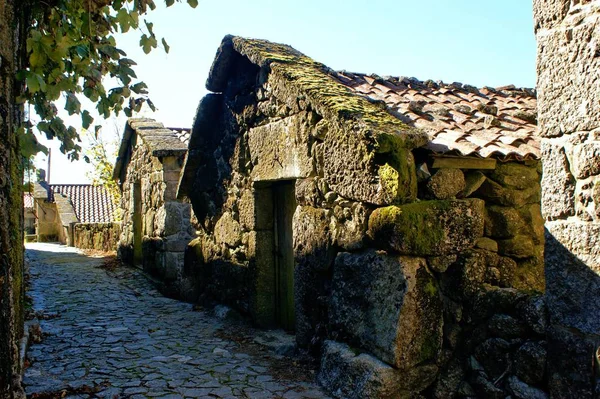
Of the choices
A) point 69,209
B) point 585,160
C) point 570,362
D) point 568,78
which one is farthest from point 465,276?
point 69,209

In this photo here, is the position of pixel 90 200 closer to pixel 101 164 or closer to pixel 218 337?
pixel 101 164

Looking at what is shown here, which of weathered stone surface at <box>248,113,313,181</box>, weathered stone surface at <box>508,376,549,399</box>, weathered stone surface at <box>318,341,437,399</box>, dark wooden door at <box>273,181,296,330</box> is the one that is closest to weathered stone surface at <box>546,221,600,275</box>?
weathered stone surface at <box>508,376,549,399</box>

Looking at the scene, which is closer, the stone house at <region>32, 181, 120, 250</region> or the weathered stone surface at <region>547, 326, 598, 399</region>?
the weathered stone surface at <region>547, 326, 598, 399</region>

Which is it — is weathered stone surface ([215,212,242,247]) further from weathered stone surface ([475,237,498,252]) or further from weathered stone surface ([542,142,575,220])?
weathered stone surface ([542,142,575,220])

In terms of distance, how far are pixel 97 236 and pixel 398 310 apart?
14.1 meters

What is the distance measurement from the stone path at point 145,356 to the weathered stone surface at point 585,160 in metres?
2.43

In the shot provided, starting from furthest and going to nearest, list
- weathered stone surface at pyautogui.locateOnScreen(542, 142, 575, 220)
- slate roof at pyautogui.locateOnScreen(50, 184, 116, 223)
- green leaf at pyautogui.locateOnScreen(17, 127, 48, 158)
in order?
1. slate roof at pyautogui.locateOnScreen(50, 184, 116, 223)
2. green leaf at pyautogui.locateOnScreen(17, 127, 48, 158)
3. weathered stone surface at pyautogui.locateOnScreen(542, 142, 575, 220)

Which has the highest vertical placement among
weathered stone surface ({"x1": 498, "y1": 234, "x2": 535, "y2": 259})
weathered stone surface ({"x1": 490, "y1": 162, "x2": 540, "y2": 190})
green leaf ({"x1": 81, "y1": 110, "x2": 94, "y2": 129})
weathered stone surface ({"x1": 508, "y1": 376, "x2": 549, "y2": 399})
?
green leaf ({"x1": 81, "y1": 110, "x2": 94, "y2": 129})

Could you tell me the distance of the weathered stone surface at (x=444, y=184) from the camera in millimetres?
3717

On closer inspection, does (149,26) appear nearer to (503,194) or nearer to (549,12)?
(549,12)

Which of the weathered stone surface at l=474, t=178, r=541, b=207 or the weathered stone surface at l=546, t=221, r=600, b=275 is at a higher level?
the weathered stone surface at l=474, t=178, r=541, b=207

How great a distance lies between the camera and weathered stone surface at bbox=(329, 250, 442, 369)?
3537mm

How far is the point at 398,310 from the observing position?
3.55m

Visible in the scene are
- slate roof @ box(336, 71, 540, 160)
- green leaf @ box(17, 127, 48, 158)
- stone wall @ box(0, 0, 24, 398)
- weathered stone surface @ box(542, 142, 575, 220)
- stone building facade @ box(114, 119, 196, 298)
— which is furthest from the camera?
stone building facade @ box(114, 119, 196, 298)
